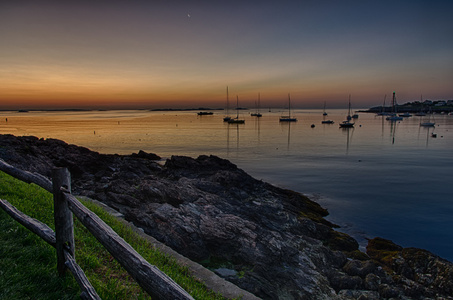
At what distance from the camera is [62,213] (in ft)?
14.1

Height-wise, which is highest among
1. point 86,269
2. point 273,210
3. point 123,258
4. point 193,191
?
point 123,258

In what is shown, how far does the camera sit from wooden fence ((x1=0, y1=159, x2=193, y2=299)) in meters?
2.76

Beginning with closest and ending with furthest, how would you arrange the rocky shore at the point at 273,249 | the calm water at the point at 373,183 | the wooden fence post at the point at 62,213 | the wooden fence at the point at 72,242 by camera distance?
1. the wooden fence at the point at 72,242
2. the wooden fence post at the point at 62,213
3. the rocky shore at the point at 273,249
4. the calm water at the point at 373,183

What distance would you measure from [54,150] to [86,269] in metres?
23.9

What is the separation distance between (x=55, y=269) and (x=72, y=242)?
0.77m

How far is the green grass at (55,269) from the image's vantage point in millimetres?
4312

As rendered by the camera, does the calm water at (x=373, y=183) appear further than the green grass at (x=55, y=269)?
Yes

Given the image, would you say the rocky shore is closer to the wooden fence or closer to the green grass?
the green grass

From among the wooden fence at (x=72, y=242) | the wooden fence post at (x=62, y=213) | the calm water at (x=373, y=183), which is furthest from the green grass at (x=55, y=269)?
the calm water at (x=373, y=183)

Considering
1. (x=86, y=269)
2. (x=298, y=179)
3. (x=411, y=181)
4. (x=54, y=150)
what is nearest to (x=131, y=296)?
(x=86, y=269)

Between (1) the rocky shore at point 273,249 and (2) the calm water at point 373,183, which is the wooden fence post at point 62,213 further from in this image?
(2) the calm water at point 373,183

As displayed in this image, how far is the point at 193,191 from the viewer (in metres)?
14.1

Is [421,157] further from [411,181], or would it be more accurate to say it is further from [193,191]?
[193,191]

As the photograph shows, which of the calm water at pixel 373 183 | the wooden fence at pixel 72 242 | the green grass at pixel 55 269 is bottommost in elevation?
the calm water at pixel 373 183
